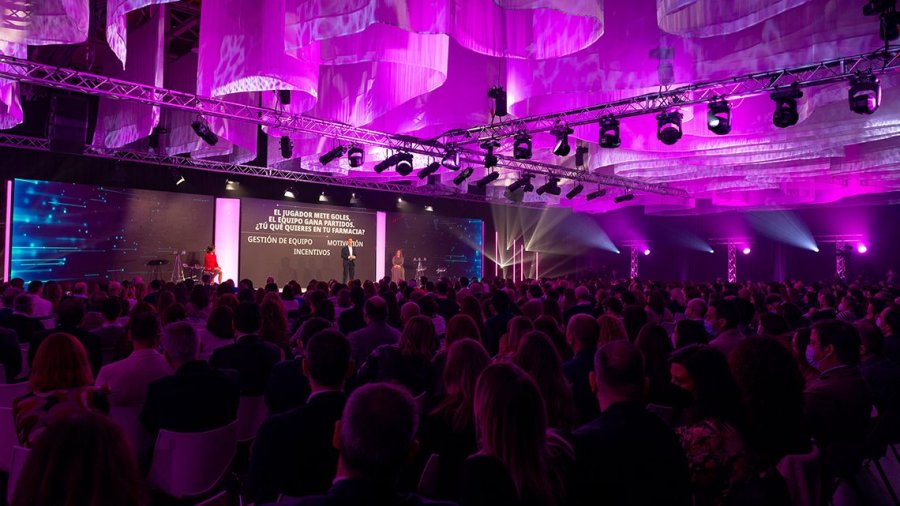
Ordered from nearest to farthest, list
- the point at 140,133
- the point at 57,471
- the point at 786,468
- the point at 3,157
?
the point at 57,471 → the point at 786,468 → the point at 140,133 → the point at 3,157

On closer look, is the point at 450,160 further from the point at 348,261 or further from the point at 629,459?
the point at 629,459

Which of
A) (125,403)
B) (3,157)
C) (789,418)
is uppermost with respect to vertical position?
(3,157)

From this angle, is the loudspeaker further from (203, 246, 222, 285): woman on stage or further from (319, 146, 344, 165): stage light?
(319, 146, 344, 165): stage light

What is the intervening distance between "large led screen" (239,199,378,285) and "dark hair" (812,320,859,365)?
14.0 m

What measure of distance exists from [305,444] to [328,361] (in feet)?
1.17

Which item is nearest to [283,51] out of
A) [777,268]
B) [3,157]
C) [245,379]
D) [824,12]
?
[245,379]

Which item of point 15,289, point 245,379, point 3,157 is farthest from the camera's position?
point 3,157

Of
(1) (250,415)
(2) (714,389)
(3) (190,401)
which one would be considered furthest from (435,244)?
(2) (714,389)

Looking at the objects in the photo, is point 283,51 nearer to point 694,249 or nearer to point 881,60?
point 881,60

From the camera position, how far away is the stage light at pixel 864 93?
6.86 meters

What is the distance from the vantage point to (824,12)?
6086 millimetres

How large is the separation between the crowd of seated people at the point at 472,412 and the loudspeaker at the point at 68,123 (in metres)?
7.37

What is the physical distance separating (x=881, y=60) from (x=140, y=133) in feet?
35.8

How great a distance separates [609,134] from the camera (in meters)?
9.13
